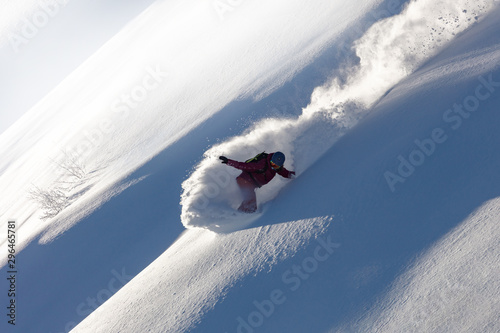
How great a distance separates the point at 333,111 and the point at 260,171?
2.17 meters

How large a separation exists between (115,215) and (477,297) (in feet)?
28.8

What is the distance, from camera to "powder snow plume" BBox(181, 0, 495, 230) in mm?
7418

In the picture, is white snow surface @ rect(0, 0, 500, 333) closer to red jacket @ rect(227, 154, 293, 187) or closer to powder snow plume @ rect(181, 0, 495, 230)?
powder snow plume @ rect(181, 0, 495, 230)

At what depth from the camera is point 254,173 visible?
7.16m

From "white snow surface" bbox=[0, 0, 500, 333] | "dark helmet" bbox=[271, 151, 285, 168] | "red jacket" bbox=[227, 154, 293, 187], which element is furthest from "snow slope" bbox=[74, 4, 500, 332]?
"dark helmet" bbox=[271, 151, 285, 168]

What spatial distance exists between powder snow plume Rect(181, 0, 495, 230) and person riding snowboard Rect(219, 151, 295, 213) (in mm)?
276

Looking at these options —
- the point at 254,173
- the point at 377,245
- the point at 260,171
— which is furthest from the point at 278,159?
the point at 377,245

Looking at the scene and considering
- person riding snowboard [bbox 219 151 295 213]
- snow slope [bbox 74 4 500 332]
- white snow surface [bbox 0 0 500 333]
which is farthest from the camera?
person riding snowboard [bbox 219 151 295 213]

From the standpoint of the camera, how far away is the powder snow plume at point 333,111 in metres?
7.42

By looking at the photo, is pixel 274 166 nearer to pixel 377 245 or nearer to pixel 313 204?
pixel 313 204

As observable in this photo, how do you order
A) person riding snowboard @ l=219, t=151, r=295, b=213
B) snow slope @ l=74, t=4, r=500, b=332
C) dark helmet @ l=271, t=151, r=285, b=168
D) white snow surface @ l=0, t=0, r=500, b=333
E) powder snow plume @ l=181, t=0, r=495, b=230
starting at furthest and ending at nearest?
1. powder snow plume @ l=181, t=0, r=495, b=230
2. person riding snowboard @ l=219, t=151, r=295, b=213
3. dark helmet @ l=271, t=151, r=285, b=168
4. white snow surface @ l=0, t=0, r=500, b=333
5. snow slope @ l=74, t=4, r=500, b=332

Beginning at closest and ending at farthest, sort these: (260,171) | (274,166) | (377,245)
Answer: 1. (377,245)
2. (274,166)
3. (260,171)

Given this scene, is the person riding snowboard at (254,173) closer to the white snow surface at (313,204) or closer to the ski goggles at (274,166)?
the ski goggles at (274,166)

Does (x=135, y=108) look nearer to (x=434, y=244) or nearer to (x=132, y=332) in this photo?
(x=132, y=332)
